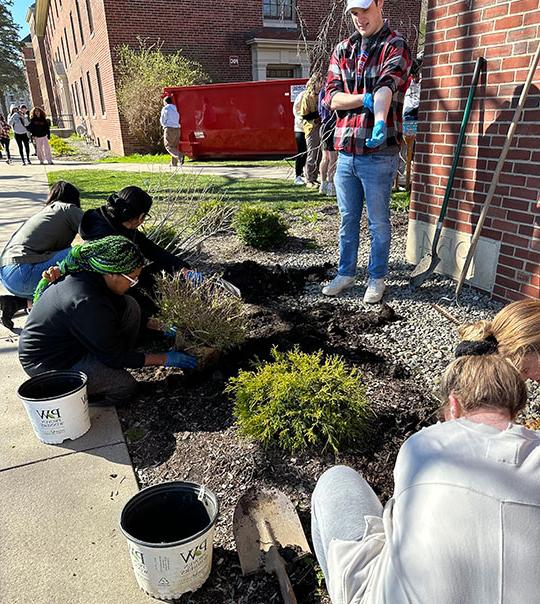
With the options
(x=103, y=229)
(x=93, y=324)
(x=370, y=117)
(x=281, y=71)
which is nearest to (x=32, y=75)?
(x=281, y=71)

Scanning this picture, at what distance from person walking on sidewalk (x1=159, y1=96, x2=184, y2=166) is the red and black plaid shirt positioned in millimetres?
9803

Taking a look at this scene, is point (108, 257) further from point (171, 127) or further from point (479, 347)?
point (171, 127)

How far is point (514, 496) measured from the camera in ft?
3.40

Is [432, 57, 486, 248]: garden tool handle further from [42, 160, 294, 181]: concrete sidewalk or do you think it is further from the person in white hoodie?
[42, 160, 294, 181]: concrete sidewalk

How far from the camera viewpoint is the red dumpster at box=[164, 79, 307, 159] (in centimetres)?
1373

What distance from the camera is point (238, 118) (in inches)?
555

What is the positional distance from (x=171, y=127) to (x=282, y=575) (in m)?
13.0

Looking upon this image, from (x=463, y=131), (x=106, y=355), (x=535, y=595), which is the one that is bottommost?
(x=106, y=355)

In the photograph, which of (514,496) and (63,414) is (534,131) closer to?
(514,496)

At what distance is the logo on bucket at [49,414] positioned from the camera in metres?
2.62

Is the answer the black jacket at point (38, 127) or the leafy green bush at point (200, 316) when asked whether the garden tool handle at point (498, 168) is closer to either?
the leafy green bush at point (200, 316)

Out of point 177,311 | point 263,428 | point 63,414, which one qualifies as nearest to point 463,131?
point 177,311

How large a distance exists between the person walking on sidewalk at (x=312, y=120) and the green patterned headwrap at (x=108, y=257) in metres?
5.01

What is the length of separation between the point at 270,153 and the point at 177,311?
12.3m
